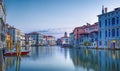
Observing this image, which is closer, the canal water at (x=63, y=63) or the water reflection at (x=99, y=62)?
the water reflection at (x=99, y=62)

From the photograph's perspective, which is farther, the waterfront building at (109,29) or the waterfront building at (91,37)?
the waterfront building at (91,37)

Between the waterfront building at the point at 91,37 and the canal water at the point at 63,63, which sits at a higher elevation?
the waterfront building at the point at 91,37

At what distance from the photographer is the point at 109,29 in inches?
2226

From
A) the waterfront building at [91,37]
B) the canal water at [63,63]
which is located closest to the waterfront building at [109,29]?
the waterfront building at [91,37]

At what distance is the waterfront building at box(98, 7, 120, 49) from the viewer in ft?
173

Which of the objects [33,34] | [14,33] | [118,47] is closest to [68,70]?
[118,47]

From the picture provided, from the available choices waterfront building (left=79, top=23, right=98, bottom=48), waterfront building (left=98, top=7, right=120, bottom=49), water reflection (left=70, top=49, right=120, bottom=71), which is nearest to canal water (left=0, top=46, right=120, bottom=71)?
water reflection (left=70, top=49, right=120, bottom=71)

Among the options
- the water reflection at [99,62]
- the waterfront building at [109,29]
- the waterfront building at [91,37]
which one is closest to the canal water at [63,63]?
the water reflection at [99,62]

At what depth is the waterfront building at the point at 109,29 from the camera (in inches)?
2072

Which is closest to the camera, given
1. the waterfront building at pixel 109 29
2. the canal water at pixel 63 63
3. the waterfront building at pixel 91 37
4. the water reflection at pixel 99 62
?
the water reflection at pixel 99 62

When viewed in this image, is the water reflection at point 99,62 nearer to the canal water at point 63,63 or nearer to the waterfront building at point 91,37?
the canal water at point 63,63

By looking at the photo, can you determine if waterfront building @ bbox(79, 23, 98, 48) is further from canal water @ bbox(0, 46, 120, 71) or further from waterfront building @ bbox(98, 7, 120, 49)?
canal water @ bbox(0, 46, 120, 71)

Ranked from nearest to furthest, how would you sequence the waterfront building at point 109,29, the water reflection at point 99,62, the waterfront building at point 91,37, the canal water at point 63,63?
the water reflection at point 99,62, the canal water at point 63,63, the waterfront building at point 109,29, the waterfront building at point 91,37

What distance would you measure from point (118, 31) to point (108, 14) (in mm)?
7077
